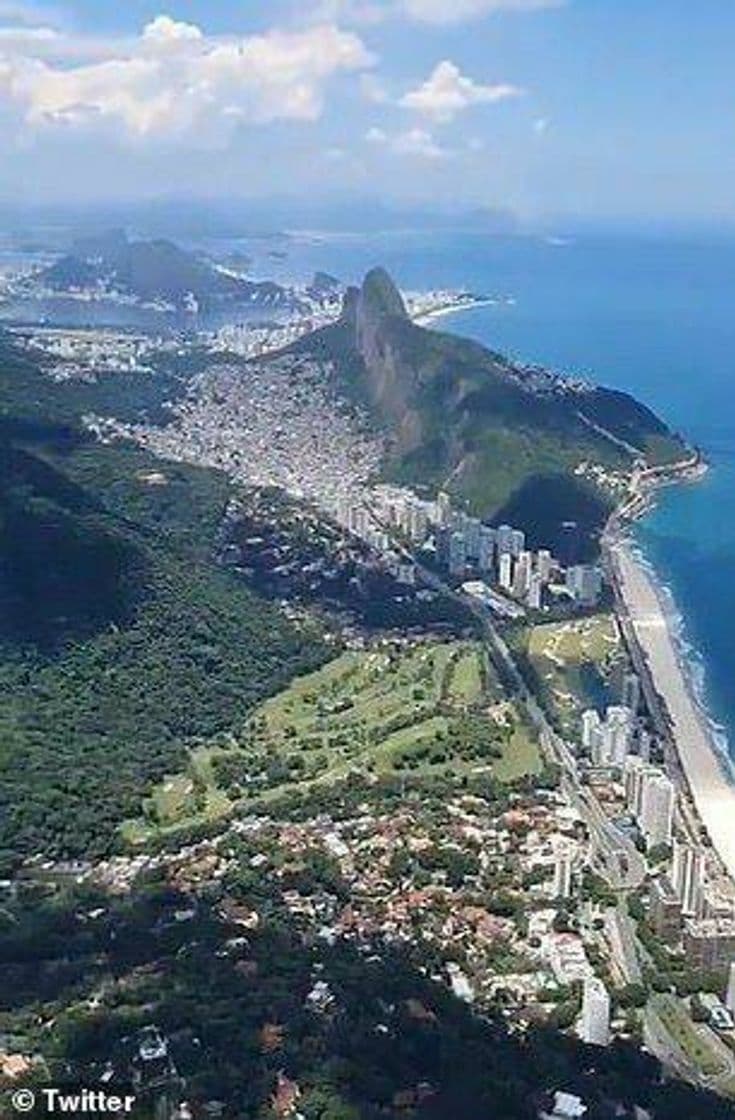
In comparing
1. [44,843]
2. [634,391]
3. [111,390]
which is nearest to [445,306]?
[634,391]

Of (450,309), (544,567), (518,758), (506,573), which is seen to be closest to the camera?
(518,758)

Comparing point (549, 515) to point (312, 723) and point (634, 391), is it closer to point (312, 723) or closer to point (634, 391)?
point (312, 723)

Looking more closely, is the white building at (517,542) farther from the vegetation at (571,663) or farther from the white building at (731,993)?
the white building at (731,993)

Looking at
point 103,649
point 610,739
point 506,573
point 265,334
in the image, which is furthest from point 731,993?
point 265,334

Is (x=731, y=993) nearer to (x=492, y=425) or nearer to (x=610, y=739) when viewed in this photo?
(x=610, y=739)

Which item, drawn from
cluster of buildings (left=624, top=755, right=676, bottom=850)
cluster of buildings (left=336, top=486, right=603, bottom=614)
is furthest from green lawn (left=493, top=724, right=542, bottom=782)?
cluster of buildings (left=336, top=486, right=603, bottom=614)

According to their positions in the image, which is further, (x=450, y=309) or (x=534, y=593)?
(x=450, y=309)
